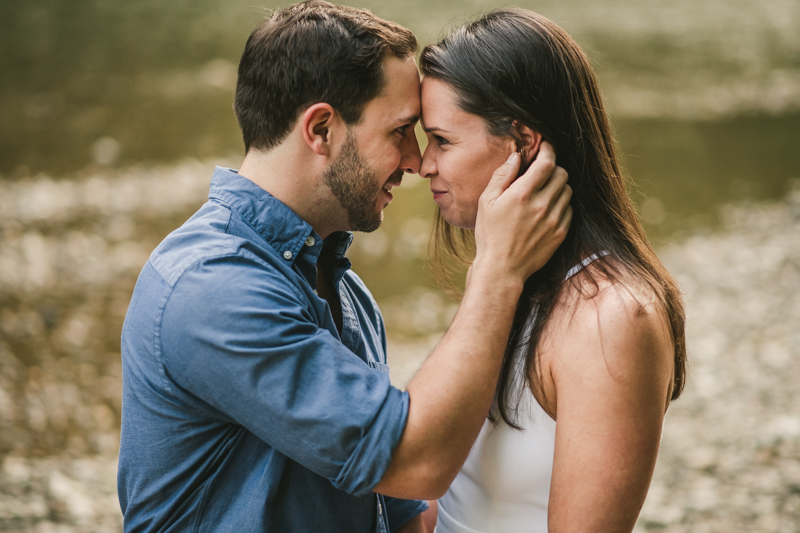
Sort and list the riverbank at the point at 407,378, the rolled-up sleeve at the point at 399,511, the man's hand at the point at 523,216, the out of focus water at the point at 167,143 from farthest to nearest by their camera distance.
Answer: the out of focus water at the point at 167,143, the riverbank at the point at 407,378, the rolled-up sleeve at the point at 399,511, the man's hand at the point at 523,216

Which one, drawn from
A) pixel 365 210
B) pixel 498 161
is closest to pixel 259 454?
pixel 365 210

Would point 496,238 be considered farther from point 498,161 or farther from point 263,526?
point 263,526

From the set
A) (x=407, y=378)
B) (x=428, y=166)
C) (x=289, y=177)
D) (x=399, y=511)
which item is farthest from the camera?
(x=407, y=378)

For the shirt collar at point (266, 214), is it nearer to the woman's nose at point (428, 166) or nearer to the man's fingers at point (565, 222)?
the woman's nose at point (428, 166)

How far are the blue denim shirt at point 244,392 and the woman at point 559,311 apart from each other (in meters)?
0.45

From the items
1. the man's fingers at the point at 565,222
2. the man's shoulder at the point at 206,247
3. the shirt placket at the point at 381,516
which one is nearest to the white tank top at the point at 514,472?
the man's fingers at the point at 565,222

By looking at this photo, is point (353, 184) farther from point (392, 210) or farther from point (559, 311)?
point (392, 210)

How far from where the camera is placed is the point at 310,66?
197cm

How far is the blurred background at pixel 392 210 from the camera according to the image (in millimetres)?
5367

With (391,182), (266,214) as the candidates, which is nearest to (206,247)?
(266,214)

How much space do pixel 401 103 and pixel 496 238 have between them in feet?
1.78

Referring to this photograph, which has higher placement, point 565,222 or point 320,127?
point 320,127

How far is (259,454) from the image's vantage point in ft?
5.76

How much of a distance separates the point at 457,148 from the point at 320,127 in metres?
0.43
